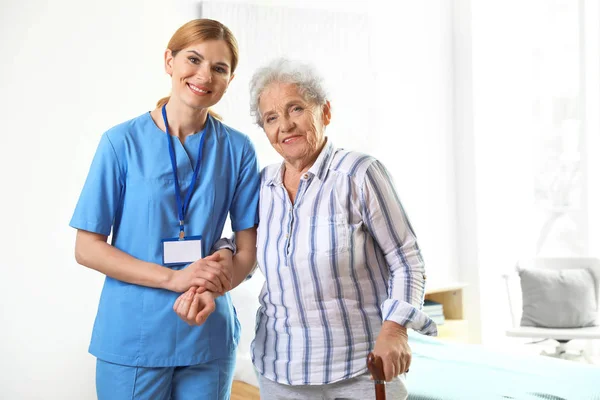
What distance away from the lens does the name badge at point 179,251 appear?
5.46 feet

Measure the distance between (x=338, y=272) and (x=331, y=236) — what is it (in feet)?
0.26

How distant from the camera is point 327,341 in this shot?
158 cm

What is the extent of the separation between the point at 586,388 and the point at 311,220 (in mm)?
1411

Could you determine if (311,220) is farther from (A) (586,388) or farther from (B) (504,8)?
(B) (504,8)

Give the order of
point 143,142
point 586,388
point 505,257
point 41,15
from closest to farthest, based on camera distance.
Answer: point 143,142
point 586,388
point 41,15
point 505,257

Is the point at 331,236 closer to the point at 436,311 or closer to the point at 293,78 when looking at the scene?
the point at 293,78

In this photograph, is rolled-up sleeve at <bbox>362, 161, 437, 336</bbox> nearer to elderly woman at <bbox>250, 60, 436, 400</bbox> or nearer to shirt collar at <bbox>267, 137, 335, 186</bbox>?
elderly woman at <bbox>250, 60, 436, 400</bbox>

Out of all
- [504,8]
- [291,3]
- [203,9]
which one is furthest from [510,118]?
[203,9]

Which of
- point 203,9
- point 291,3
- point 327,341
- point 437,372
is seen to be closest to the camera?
point 327,341

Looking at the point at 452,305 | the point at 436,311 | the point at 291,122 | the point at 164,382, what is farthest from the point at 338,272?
the point at 452,305

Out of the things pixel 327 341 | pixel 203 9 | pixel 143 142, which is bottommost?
pixel 327 341

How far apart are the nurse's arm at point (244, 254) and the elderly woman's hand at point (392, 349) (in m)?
0.40

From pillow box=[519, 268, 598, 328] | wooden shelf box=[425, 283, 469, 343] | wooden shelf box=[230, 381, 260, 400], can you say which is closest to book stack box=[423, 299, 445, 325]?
wooden shelf box=[425, 283, 469, 343]

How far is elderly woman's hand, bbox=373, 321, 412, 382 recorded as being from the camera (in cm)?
144
